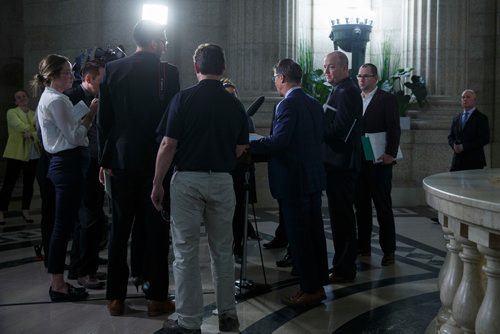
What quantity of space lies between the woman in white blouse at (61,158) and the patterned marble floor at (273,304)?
0.78 feet

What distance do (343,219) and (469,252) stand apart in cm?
270

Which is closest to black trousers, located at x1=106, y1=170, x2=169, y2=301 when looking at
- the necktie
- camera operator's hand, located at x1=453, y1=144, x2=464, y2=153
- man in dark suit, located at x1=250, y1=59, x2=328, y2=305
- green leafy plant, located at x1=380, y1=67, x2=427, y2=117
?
man in dark suit, located at x1=250, y1=59, x2=328, y2=305

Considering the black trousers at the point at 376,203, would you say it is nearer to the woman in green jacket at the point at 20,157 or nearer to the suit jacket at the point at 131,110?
the suit jacket at the point at 131,110

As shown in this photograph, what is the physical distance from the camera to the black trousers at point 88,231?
5656 millimetres

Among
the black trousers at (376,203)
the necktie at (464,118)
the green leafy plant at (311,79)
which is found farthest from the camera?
the green leafy plant at (311,79)

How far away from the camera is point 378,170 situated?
6719 millimetres

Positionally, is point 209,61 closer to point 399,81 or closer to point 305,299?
point 305,299

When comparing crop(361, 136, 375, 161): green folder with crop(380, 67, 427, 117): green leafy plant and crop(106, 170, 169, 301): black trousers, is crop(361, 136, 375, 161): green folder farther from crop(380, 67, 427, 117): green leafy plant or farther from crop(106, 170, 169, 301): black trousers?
crop(380, 67, 427, 117): green leafy plant

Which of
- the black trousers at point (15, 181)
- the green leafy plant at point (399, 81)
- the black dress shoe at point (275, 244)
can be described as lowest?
the black dress shoe at point (275, 244)

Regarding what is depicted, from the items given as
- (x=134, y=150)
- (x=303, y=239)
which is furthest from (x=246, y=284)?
(x=134, y=150)

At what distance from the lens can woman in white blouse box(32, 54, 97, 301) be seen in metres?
5.09

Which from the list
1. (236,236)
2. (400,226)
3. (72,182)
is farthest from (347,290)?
(400,226)

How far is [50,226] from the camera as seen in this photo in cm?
591

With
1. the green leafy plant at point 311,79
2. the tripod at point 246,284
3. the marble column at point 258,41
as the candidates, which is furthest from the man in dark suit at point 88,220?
the green leafy plant at point 311,79
